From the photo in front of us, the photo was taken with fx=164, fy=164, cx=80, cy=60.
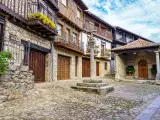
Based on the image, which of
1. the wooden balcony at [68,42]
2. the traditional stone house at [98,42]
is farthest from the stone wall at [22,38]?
the traditional stone house at [98,42]

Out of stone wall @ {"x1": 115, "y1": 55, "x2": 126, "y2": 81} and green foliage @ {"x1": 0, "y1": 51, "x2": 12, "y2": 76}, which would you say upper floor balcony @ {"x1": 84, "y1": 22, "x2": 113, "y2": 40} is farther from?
green foliage @ {"x1": 0, "y1": 51, "x2": 12, "y2": 76}

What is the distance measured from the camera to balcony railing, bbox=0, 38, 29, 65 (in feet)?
24.3

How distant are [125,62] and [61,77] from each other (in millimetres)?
8028

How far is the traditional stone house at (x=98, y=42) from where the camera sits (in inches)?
732

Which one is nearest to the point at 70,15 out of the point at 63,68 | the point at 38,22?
the point at 63,68

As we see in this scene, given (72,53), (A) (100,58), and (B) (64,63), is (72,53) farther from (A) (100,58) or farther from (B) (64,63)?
(A) (100,58)

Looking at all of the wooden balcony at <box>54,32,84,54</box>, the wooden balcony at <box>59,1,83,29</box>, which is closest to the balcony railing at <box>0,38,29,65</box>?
the wooden balcony at <box>54,32,84,54</box>

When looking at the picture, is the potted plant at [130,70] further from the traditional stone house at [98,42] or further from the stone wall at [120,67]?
the traditional stone house at [98,42]

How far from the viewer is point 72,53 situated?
51.3 feet

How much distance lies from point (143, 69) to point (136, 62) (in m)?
1.04

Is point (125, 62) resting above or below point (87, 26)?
below

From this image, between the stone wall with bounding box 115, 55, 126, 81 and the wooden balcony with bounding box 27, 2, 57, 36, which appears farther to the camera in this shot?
the stone wall with bounding box 115, 55, 126, 81

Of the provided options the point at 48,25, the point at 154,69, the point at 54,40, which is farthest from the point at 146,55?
the point at 48,25

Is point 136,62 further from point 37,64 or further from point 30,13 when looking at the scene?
point 30,13
